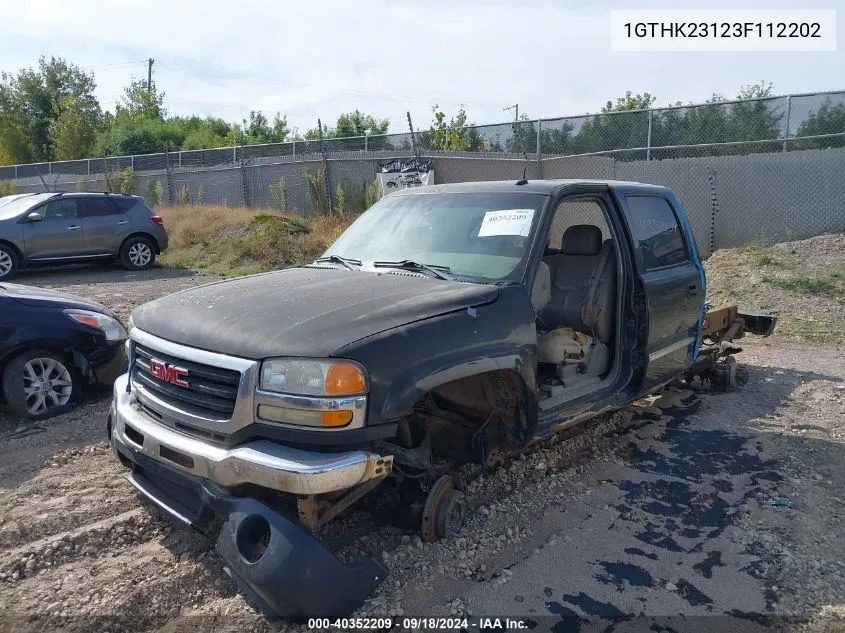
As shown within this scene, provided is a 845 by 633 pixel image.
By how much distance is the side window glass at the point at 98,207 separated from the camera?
45.4 feet

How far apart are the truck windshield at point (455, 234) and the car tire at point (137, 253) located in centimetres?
1124

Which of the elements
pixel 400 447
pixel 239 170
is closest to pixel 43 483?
pixel 400 447

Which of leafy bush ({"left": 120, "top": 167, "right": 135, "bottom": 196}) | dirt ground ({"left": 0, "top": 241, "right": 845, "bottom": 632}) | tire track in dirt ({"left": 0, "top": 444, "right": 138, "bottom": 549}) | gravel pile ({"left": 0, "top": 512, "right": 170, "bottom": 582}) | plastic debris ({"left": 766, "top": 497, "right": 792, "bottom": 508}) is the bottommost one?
plastic debris ({"left": 766, "top": 497, "right": 792, "bottom": 508})

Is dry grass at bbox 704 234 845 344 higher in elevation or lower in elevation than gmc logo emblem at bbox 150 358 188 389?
lower

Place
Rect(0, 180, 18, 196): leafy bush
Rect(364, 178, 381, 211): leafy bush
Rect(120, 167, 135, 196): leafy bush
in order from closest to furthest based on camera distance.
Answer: Rect(364, 178, 381, 211): leafy bush < Rect(120, 167, 135, 196): leafy bush < Rect(0, 180, 18, 196): leafy bush

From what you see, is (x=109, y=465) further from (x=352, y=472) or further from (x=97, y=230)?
(x=97, y=230)

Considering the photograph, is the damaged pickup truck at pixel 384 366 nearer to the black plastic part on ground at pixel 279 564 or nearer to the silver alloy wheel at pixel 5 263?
the black plastic part on ground at pixel 279 564

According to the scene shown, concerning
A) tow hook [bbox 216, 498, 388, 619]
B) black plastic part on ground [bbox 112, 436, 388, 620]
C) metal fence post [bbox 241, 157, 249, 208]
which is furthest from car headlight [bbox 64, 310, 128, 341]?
metal fence post [bbox 241, 157, 249, 208]

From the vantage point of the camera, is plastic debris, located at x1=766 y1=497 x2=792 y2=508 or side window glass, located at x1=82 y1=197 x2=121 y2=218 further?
side window glass, located at x1=82 y1=197 x2=121 y2=218

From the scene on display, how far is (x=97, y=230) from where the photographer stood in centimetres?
1403

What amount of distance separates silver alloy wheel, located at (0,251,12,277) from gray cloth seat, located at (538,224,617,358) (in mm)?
11853

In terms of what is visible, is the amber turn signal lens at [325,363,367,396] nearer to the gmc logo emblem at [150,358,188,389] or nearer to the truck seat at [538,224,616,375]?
the gmc logo emblem at [150,358,188,389]

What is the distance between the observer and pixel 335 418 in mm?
2918

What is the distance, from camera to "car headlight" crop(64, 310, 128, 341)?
18.7 ft
